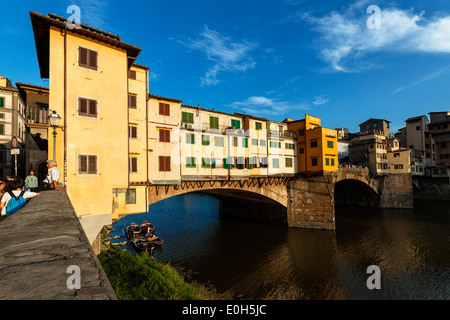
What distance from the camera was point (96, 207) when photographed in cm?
1561

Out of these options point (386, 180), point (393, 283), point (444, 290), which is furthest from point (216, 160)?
point (386, 180)

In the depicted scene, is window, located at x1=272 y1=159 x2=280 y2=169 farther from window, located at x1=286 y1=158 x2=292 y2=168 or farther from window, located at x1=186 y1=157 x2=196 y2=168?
window, located at x1=186 y1=157 x2=196 y2=168

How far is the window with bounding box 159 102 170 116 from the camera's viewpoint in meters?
24.8

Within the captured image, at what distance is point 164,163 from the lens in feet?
80.7

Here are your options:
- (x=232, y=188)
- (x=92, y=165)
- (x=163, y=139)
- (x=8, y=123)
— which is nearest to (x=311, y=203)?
(x=232, y=188)

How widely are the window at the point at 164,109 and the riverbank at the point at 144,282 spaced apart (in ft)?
47.8

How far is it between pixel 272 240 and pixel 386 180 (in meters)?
43.6

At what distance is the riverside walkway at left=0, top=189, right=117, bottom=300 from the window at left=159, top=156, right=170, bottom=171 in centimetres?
2007

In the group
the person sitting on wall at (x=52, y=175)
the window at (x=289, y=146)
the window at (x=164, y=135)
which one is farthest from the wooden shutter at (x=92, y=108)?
the window at (x=289, y=146)

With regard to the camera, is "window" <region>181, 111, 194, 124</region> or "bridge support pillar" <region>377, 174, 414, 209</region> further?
"bridge support pillar" <region>377, 174, 414, 209</region>

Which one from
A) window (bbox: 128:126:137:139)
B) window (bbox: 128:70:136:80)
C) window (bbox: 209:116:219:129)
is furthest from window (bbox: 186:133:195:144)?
window (bbox: 128:70:136:80)

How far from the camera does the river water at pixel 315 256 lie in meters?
20.9

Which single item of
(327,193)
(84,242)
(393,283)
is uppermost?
(84,242)
